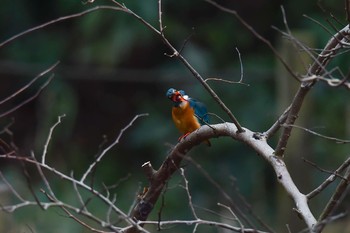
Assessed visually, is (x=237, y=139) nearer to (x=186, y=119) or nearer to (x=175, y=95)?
(x=175, y=95)

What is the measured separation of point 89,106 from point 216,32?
136 cm

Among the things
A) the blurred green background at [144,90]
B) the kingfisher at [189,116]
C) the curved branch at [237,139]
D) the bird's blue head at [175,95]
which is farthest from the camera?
the blurred green background at [144,90]

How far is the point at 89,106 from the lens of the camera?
8.02 meters

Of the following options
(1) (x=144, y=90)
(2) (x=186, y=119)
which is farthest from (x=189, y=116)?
(1) (x=144, y=90)

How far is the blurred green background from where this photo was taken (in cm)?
622

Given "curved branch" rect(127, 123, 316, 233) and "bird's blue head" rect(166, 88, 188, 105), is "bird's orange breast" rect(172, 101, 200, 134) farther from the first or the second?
"curved branch" rect(127, 123, 316, 233)

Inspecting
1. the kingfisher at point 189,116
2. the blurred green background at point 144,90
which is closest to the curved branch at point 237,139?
the kingfisher at point 189,116

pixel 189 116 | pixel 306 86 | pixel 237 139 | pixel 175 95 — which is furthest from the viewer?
pixel 189 116

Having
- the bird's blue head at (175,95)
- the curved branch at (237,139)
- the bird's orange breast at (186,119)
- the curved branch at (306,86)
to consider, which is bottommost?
the bird's orange breast at (186,119)

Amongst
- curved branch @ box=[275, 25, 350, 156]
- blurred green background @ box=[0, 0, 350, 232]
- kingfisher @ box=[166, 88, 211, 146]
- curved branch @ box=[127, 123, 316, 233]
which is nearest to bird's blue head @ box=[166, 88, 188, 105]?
kingfisher @ box=[166, 88, 211, 146]

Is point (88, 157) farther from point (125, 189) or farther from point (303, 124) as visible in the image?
point (303, 124)

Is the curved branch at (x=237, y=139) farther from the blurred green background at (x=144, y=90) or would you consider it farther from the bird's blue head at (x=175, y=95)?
the blurred green background at (x=144, y=90)

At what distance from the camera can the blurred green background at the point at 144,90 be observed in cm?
622

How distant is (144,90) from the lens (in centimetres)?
767
